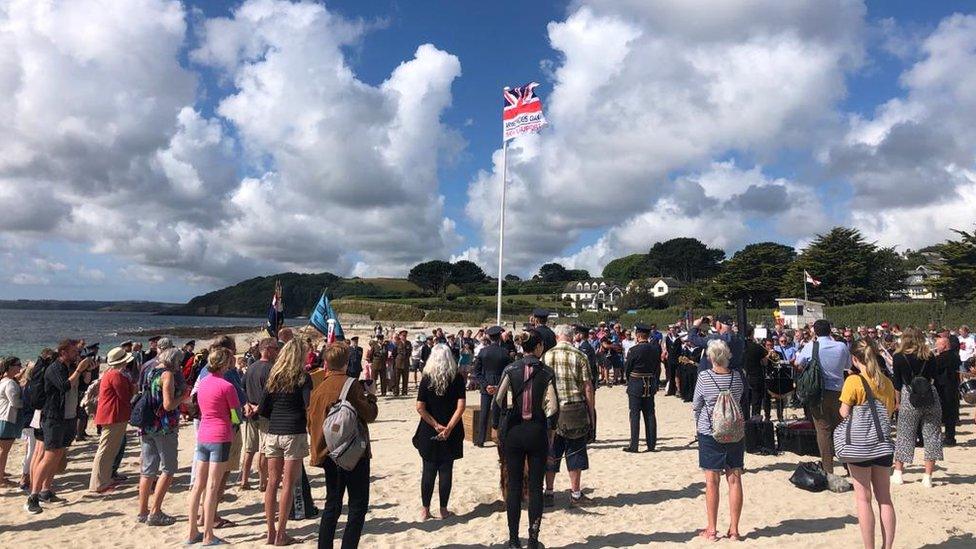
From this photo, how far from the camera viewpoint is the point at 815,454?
27.0 ft

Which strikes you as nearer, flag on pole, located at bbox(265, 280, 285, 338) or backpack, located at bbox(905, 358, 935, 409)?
backpack, located at bbox(905, 358, 935, 409)

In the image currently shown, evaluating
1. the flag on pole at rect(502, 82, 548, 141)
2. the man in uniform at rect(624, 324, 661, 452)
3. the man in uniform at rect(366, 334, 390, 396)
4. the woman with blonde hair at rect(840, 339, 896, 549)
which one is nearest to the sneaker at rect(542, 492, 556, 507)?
the man in uniform at rect(624, 324, 661, 452)

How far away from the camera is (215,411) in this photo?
516 centimetres

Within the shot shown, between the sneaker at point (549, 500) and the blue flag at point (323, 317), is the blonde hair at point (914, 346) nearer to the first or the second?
the sneaker at point (549, 500)

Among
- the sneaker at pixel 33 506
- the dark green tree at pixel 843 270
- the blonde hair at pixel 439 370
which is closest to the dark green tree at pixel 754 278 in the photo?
the dark green tree at pixel 843 270

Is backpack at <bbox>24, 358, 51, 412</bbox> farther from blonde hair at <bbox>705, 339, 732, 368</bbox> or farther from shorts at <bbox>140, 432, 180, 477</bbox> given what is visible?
blonde hair at <bbox>705, 339, 732, 368</bbox>

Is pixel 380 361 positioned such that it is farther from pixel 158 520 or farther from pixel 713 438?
pixel 713 438

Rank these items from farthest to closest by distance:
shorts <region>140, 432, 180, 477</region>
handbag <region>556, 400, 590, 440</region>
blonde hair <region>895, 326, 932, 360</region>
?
blonde hair <region>895, 326, 932, 360</region> → shorts <region>140, 432, 180, 477</region> → handbag <region>556, 400, 590, 440</region>

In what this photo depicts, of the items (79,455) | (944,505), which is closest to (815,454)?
(944,505)

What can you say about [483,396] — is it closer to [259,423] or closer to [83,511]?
[259,423]

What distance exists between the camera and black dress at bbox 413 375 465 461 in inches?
216

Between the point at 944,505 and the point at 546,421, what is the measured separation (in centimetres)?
484

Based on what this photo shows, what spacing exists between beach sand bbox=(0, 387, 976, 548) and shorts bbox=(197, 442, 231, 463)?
0.94m

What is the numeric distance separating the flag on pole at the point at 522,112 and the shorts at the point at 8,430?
17217mm
